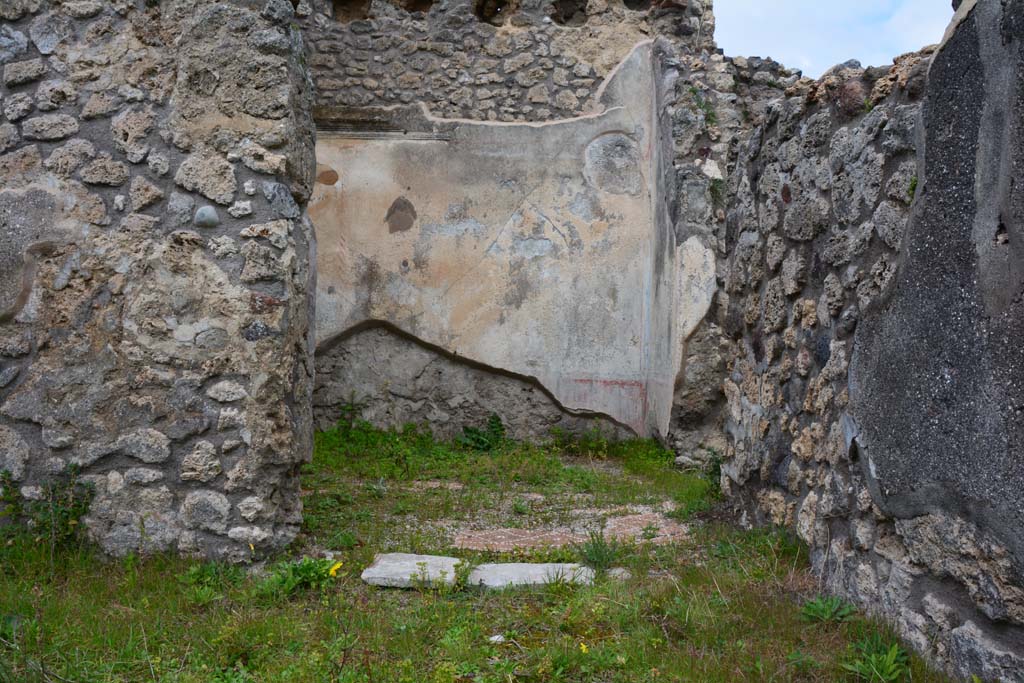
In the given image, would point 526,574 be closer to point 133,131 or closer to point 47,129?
point 133,131

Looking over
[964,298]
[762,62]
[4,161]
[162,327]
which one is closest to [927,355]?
[964,298]

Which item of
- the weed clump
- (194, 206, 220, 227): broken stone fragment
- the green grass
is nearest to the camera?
the green grass

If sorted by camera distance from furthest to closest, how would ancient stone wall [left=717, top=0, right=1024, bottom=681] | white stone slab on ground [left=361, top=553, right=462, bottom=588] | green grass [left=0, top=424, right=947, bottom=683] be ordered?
white stone slab on ground [left=361, top=553, right=462, bottom=588], green grass [left=0, top=424, right=947, bottom=683], ancient stone wall [left=717, top=0, right=1024, bottom=681]

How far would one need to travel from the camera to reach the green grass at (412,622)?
2.29m

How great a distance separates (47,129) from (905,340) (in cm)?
319

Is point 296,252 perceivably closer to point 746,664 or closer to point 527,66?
point 746,664

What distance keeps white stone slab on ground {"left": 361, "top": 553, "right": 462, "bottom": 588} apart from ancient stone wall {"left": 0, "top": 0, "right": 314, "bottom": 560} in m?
0.42

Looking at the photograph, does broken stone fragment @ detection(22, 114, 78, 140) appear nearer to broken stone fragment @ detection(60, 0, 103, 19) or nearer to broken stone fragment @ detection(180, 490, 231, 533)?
broken stone fragment @ detection(60, 0, 103, 19)

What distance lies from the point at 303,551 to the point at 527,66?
464 cm

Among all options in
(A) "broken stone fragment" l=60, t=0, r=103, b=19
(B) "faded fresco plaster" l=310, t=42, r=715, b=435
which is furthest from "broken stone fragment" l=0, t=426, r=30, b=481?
(B) "faded fresco plaster" l=310, t=42, r=715, b=435

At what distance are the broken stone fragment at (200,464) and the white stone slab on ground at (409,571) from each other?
2.29ft

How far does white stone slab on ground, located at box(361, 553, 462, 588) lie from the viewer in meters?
3.04

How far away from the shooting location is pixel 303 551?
11.0 ft

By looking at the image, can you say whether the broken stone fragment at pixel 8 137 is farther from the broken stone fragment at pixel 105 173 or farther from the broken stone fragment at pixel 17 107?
the broken stone fragment at pixel 105 173
